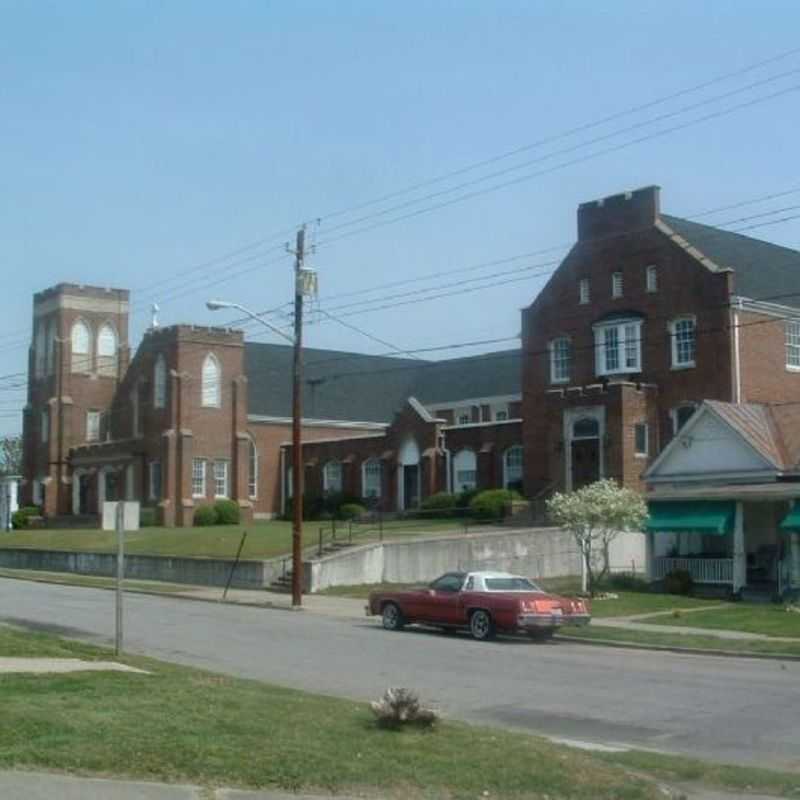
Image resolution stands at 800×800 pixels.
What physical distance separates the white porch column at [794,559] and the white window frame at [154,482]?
128ft

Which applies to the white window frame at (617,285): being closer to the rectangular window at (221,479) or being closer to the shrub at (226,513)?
the shrub at (226,513)

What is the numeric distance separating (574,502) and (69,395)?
4739 centimetres

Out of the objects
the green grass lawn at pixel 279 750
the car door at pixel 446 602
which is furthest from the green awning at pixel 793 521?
the green grass lawn at pixel 279 750

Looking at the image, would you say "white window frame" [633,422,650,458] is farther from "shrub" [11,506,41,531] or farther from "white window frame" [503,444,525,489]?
"shrub" [11,506,41,531]

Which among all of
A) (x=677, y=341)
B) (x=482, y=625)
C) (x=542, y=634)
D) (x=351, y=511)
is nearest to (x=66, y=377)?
(x=351, y=511)

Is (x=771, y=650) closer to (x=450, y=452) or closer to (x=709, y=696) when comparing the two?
(x=709, y=696)

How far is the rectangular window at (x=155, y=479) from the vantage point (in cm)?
6975

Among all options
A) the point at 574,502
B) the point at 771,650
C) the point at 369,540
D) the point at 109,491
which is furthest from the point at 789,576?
the point at 109,491

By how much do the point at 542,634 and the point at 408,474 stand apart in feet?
115

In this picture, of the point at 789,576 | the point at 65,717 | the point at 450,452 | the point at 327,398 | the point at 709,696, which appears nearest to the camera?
the point at 65,717

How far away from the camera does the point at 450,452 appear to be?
6062 centimetres

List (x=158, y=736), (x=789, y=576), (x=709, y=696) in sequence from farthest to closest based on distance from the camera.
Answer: (x=789, y=576) < (x=709, y=696) < (x=158, y=736)

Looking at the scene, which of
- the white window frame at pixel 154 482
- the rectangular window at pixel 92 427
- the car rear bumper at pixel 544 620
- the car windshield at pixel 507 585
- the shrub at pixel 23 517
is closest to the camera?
the car rear bumper at pixel 544 620

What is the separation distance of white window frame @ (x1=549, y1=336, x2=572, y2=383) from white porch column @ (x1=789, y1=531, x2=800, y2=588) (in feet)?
65.0
